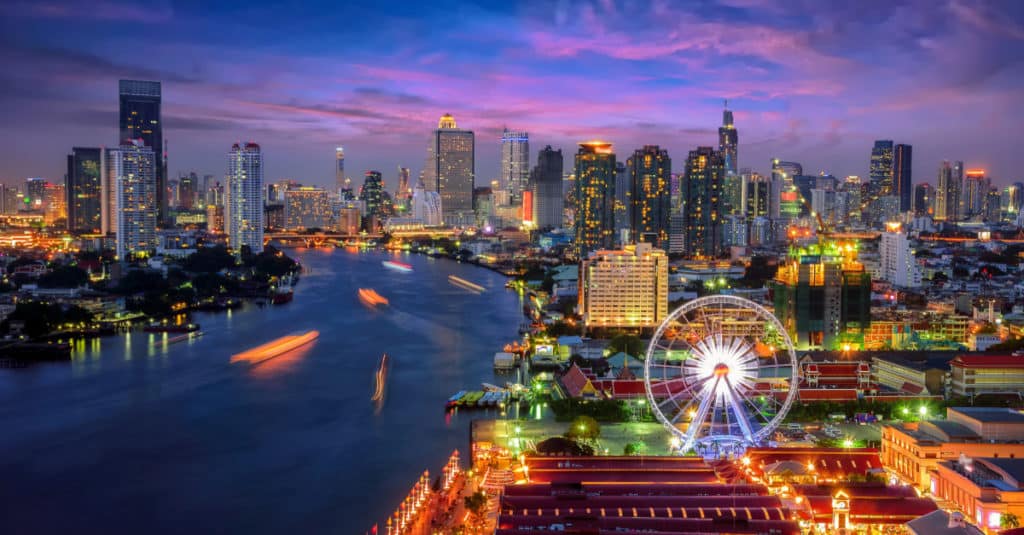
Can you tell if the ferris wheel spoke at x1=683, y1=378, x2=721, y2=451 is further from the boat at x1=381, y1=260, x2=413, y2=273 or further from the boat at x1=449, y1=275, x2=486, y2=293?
the boat at x1=381, y1=260, x2=413, y2=273

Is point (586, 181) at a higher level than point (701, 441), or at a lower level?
higher

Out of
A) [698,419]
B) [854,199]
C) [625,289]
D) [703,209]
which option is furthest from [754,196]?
[698,419]

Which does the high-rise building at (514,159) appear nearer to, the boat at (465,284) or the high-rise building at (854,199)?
the high-rise building at (854,199)

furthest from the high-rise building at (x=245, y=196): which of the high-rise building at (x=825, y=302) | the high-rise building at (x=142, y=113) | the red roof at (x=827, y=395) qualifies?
the red roof at (x=827, y=395)

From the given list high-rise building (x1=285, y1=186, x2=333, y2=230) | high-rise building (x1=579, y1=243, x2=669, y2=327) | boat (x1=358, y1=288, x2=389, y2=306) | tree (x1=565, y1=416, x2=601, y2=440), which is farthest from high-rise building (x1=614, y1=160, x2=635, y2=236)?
high-rise building (x1=285, y1=186, x2=333, y2=230)

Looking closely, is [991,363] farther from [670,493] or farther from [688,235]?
[688,235]

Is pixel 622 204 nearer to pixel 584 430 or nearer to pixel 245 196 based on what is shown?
pixel 245 196

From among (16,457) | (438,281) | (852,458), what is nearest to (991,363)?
(852,458)
